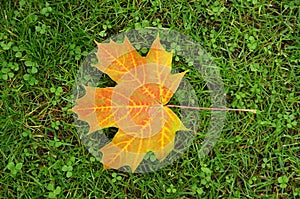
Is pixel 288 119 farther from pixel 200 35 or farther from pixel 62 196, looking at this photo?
pixel 62 196

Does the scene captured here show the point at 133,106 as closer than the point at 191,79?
Yes

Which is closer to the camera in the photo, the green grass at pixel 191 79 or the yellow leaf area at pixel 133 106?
the yellow leaf area at pixel 133 106

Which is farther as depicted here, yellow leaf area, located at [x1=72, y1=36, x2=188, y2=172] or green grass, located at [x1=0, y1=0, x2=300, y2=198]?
green grass, located at [x1=0, y1=0, x2=300, y2=198]

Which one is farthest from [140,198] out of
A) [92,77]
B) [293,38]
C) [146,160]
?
[293,38]
